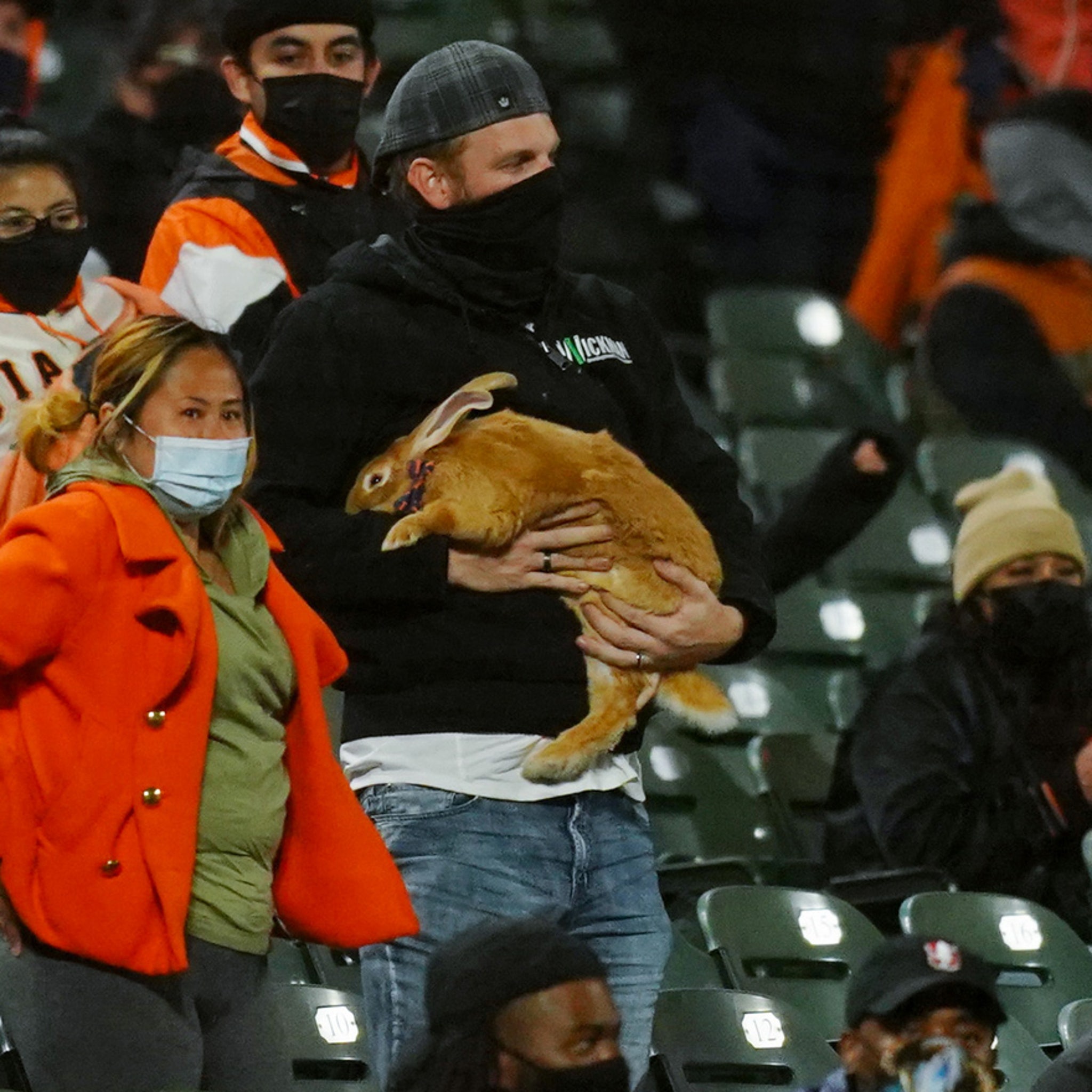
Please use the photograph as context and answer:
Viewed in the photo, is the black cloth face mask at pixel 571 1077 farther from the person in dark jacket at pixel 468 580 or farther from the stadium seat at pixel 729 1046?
the stadium seat at pixel 729 1046

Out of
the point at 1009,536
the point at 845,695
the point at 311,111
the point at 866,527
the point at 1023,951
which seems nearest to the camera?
the point at 311,111

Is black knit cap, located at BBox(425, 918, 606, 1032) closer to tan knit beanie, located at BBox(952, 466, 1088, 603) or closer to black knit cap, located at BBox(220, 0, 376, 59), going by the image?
black knit cap, located at BBox(220, 0, 376, 59)

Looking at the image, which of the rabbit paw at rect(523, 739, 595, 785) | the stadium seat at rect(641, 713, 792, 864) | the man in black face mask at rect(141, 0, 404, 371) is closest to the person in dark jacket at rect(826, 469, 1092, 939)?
the stadium seat at rect(641, 713, 792, 864)

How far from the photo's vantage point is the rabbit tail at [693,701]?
10.6 ft

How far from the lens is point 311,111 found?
160 inches

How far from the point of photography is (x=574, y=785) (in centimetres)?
307

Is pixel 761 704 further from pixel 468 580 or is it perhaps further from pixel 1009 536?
pixel 468 580

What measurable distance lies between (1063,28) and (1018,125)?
0.81 m

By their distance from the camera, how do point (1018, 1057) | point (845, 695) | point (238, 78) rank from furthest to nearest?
point (845, 695) < point (1018, 1057) < point (238, 78)

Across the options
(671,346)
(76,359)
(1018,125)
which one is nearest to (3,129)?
(76,359)

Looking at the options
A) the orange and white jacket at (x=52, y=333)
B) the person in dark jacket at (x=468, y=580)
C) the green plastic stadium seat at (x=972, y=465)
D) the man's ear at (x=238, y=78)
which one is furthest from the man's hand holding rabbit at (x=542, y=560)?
the green plastic stadium seat at (x=972, y=465)

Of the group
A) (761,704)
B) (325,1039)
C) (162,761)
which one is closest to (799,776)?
(761,704)

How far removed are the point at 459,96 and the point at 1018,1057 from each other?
2.04 meters

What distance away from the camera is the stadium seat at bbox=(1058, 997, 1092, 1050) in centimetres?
411
